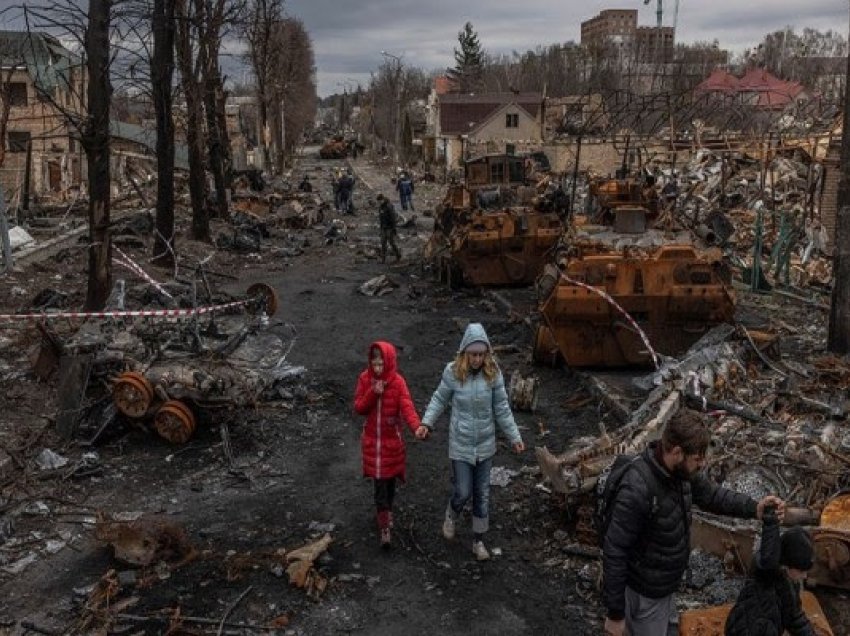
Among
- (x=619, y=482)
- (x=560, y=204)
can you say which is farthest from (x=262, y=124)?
(x=619, y=482)

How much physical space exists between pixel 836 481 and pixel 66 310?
10108mm

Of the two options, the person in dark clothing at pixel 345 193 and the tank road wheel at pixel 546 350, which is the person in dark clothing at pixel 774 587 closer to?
the tank road wheel at pixel 546 350

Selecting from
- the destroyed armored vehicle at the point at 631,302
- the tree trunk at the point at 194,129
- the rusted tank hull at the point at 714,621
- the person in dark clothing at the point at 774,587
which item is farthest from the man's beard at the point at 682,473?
the tree trunk at the point at 194,129

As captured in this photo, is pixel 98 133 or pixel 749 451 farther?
pixel 98 133

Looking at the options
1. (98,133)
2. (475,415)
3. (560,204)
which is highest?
(98,133)

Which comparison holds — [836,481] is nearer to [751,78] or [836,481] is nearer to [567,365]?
[567,365]

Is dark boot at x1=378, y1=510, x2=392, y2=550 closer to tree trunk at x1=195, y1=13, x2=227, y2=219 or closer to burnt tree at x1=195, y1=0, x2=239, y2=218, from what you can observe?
burnt tree at x1=195, y1=0, x2=239, y2=218

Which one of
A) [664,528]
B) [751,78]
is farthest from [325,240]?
[751,78]

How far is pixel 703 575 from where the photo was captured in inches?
217

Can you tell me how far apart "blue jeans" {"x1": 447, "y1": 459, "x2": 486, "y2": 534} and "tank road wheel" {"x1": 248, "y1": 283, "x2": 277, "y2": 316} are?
5863 millimetres

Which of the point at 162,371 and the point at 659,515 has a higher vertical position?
the point at 659,515

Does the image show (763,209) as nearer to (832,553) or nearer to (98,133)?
(98,133)

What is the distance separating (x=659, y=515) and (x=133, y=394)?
5549mm

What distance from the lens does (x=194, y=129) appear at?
66.1 feet
